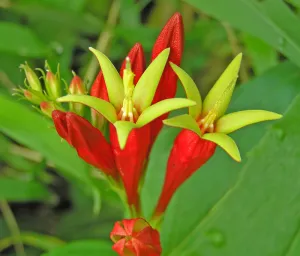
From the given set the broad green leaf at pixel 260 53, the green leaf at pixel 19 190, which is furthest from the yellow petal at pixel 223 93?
the green leaf at pixel 19 190

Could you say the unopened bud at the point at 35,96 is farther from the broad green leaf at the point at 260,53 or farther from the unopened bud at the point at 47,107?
the broad green leaf at the point at 260,53

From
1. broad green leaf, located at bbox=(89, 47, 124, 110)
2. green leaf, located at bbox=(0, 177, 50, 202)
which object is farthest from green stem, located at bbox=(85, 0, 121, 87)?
broad green leaf, located at bbox=(89, 47, 124, 110)

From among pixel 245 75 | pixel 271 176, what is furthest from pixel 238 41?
pixel 271 176

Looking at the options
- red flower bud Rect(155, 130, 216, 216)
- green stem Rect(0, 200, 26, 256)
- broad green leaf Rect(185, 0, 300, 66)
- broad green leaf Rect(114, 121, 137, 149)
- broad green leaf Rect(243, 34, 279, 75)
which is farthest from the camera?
green stem Rect(0, 200, 26, 256)

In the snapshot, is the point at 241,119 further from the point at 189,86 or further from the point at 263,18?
the point at 263,18

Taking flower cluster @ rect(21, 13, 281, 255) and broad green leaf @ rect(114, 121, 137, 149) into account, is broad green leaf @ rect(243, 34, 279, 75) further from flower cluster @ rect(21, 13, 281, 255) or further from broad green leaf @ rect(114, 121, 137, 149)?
broad green leaf @ rect(114, 121, 137, 149)

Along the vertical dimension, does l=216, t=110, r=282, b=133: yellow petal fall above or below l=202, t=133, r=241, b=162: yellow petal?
above

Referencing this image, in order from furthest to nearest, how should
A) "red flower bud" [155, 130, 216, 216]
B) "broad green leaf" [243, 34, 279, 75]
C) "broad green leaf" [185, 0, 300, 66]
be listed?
"broad green leaf" [243, 34, 279, 75] < "broad green leaf" [185, 0, 300, 66] < "red flower bud" [155, 130, 216, 216]

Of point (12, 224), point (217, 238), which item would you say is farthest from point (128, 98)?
point (12, 224)

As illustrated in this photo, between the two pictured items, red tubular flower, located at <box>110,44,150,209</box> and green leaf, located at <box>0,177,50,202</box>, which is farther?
green leaf, located at <box>0,177,50,202</box>
